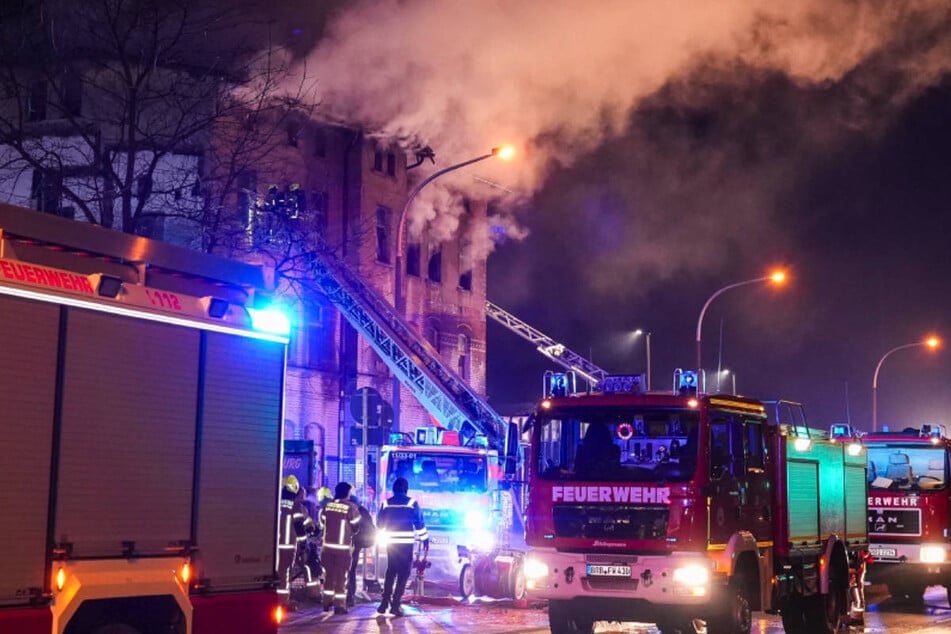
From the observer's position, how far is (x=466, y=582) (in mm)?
17094

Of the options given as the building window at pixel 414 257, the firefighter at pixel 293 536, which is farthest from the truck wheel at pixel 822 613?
the building window at pixel 414 257

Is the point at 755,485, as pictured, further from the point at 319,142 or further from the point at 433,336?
the point at 433,336

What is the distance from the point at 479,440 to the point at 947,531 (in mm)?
7224

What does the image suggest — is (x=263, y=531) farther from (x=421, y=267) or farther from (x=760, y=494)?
(x=421, y=267)

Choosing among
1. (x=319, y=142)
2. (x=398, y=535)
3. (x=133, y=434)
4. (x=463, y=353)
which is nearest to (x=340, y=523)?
(x=398, y=535)

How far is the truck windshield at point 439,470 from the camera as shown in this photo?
19.0 metres

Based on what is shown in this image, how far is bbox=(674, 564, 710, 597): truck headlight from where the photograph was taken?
428 inches

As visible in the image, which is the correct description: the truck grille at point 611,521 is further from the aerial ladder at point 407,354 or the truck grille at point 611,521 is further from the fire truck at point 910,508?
the aerial ladder at point 407,354

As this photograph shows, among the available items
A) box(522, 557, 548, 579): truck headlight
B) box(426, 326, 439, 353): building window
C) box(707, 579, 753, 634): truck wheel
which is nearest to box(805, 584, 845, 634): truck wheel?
box(707, 579, 753, 634): truck wheel

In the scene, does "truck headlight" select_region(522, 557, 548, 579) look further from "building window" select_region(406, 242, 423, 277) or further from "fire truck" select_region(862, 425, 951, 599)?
"building window" select_region(406, 242, 423, 277)

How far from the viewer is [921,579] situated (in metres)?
18.1

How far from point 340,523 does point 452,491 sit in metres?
3.80

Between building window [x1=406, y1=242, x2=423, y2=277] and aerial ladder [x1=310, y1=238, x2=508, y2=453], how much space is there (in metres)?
8.88

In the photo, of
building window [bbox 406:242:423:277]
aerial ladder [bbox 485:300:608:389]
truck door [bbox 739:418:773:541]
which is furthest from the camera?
aerial ladder [bbox 485:300:608:389]
